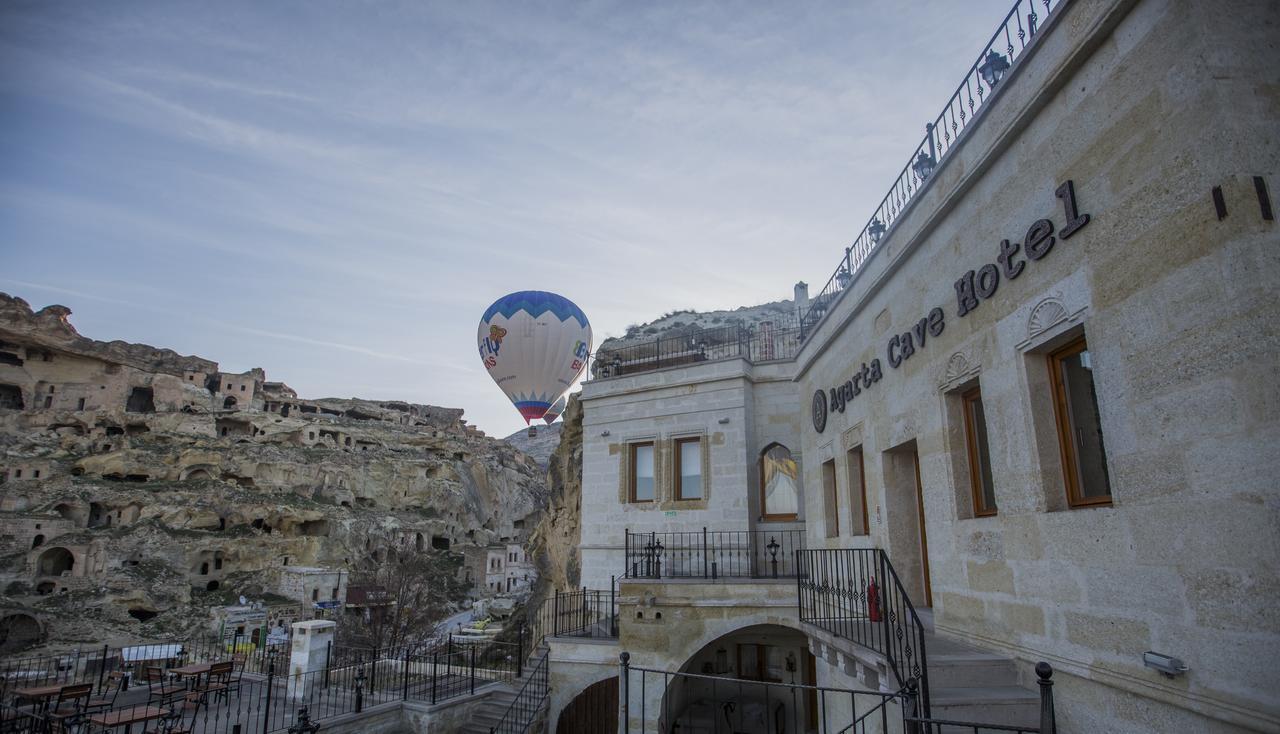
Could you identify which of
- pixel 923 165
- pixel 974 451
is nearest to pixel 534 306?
pixel 923 165

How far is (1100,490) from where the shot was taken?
16.2 ft

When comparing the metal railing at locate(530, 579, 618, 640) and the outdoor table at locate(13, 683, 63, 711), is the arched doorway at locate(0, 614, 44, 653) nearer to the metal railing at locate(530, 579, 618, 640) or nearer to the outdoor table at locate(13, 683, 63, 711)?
the outdoor table at locate(13, 683, 63, 711)

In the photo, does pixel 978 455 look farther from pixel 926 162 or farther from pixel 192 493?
pixel 192 493

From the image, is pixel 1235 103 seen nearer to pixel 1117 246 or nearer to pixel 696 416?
pixel 1117 246

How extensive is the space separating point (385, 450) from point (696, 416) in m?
62.6

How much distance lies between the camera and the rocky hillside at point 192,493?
41.9 meters

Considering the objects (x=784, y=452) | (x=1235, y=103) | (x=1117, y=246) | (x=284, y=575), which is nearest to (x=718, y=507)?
(x=784, y=452)

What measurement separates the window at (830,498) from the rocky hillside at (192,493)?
4039cm

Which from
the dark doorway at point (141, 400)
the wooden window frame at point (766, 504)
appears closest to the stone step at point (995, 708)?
Answer: the wooden window frame at point (766, 504)

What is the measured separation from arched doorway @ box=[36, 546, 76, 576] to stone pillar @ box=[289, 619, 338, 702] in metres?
42.5

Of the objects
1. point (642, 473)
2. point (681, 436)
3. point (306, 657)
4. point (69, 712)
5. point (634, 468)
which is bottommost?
point (69, 712)

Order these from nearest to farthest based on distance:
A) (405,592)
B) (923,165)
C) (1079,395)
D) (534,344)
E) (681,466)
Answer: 1. (1079,395)
2. (923,165)
3. (681,466)
4. (534,344)
5. (405,592)

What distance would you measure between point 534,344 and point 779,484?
10229mm

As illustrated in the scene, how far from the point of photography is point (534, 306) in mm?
22062
